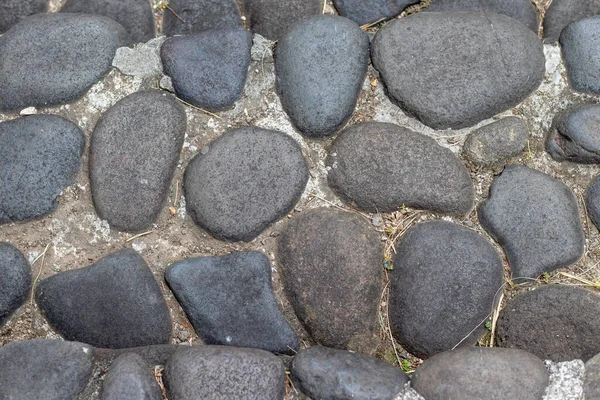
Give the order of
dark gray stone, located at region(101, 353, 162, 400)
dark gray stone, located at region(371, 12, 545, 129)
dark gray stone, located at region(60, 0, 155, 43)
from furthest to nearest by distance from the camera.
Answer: dark gray stone, located at region(60, 0, 155, 43)
dark gray stone, located at region(371, 12, 545, 129)
dark gray stone, located at region(101, 353, 162, 400)

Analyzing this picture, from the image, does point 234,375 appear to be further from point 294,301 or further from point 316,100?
point 316,100

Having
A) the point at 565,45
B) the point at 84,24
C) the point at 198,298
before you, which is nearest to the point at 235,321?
the point at 198,298

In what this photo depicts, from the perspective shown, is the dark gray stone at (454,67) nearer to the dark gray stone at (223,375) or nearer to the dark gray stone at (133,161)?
the dark gray stone at (133,161)

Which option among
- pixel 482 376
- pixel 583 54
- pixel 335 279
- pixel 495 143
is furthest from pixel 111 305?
pixel 583 54

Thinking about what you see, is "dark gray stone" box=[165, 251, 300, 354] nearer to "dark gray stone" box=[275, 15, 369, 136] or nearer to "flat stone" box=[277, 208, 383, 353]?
"flat stone" box=[277, 208, 383, 353]

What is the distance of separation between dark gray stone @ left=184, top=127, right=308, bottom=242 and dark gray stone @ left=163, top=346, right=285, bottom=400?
0.33m

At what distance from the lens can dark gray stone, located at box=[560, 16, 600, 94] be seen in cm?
191

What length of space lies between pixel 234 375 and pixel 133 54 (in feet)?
3.02

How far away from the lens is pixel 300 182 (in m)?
1.84

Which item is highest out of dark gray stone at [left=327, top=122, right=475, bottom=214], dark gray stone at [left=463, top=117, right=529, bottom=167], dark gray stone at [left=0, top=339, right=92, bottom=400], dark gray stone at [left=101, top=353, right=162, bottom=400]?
dark gray stone at [left=463, top=117, right=529, bottom=167]

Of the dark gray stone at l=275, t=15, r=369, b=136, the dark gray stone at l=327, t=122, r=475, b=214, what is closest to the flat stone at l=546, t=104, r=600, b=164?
the dark gray stone at l=327, t=122, r=475, b=214

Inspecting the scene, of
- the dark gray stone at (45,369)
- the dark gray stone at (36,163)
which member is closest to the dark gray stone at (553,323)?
the dark gray stone at (45,369)

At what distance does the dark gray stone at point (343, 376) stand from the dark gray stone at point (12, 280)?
0.75 meters

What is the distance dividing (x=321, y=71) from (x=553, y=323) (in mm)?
888
